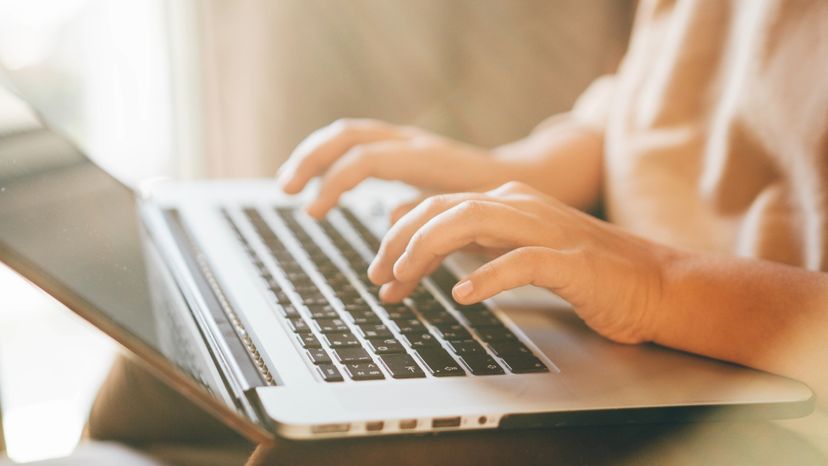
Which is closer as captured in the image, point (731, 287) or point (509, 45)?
point (731, 287)

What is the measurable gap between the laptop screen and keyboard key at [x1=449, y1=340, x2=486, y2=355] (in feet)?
0.48

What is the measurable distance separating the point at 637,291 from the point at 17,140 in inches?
17.5

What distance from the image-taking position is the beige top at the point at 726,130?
645mm

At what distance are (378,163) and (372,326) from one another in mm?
240

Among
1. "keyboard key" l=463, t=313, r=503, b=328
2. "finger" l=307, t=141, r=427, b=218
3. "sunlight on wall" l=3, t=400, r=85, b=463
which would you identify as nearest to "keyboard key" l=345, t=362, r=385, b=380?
"keyboard key" l=463, t=313, r=503, b=328

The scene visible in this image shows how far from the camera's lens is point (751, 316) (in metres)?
0.54

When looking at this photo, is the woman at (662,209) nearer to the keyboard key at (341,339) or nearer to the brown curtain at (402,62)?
the keyboard key at (341,339)

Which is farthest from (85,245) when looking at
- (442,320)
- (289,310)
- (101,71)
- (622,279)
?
(101,71)

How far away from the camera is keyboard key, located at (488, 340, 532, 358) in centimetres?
52

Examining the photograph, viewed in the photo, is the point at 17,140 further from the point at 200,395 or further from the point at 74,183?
the point at 200,395

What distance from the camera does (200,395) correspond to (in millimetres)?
377

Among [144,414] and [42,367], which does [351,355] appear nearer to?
[144,414]

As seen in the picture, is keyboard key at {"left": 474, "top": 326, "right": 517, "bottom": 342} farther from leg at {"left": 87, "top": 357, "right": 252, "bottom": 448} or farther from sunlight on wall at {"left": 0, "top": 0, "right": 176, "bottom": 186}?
sunlight on wall at {"left": 0, "top": 0, "right": 176, "bottom": 186}

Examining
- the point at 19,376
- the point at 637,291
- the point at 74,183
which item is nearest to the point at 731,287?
the point at 637,291
